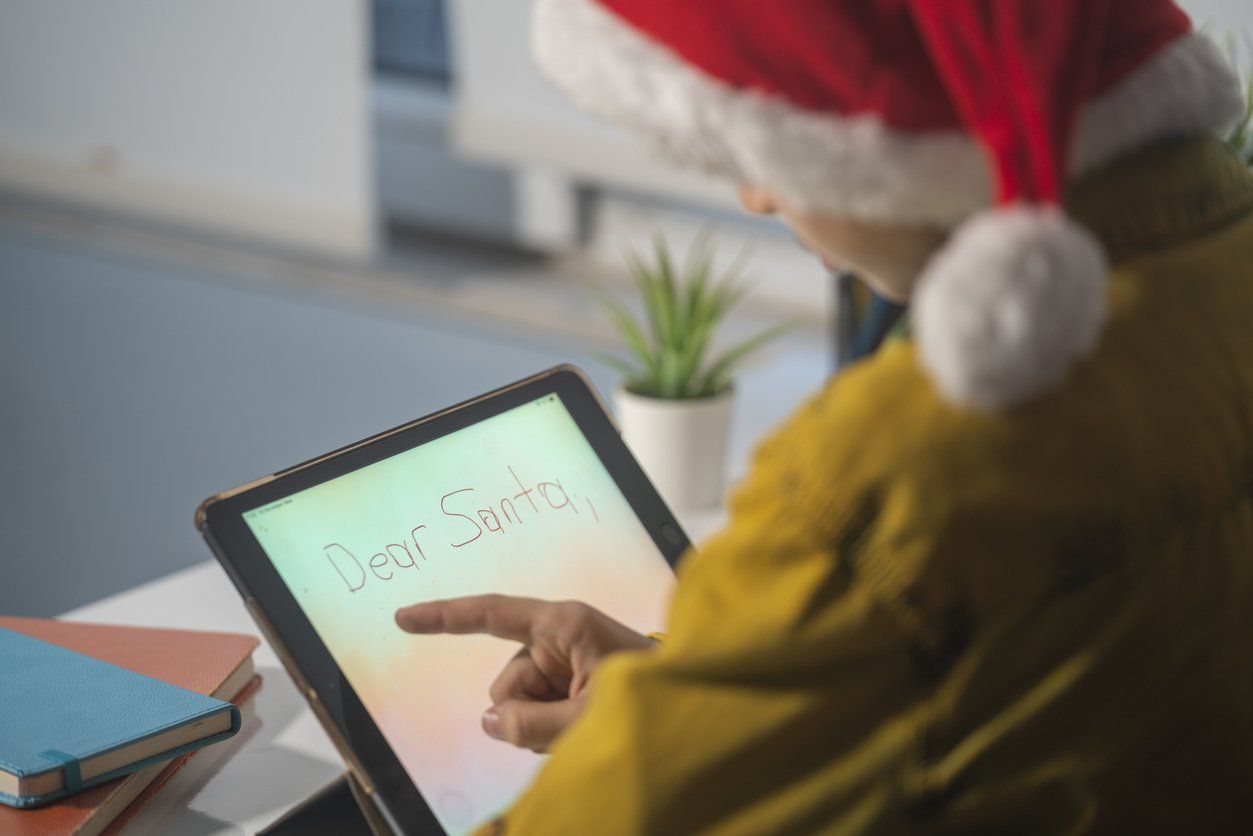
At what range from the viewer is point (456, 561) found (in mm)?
738

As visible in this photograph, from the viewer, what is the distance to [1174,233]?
1.58ft

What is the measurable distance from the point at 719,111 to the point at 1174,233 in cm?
17

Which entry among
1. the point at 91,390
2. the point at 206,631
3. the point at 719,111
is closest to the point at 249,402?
the point at 91,390

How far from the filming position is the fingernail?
690mm

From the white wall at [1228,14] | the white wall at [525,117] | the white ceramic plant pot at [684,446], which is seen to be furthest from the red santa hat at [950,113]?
the white wall at [525,117]

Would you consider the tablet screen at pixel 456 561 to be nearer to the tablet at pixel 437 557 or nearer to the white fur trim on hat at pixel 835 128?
the tablet at pixel 437 557

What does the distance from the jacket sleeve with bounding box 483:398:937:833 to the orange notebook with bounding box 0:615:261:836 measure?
14.8 inches

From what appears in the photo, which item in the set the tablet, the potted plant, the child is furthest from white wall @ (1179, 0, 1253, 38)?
the child

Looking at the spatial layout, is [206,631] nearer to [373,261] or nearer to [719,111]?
[719,111]

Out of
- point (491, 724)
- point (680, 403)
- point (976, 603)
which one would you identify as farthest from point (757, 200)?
point (680, 403)

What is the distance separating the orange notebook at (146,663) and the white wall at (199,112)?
2.22 m

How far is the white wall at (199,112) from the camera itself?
2990 millimetres

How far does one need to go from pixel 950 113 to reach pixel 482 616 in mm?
352

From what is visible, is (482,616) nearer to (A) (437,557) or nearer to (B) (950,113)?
(A) (437,557)
